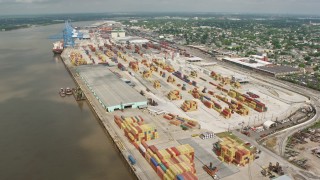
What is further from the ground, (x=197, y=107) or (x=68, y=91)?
(x=68, y=91)

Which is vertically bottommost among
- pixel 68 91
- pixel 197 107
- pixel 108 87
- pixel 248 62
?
pixel 197 107

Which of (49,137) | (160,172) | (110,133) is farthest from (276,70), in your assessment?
(49,137)

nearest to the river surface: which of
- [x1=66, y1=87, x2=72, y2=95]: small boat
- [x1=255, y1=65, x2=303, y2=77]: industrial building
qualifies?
[x1=66, y1=87, x2=72, y2=95]: small boat

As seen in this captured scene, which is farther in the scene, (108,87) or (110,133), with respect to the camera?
(108,87)

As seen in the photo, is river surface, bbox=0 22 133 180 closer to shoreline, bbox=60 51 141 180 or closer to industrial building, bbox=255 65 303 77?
shoreline, bbox=60 51 141 180

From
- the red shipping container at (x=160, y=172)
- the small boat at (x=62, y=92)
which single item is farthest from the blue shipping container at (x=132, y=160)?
the small boat at (x=62, y=92)

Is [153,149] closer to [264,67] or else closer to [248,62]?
[264,67]

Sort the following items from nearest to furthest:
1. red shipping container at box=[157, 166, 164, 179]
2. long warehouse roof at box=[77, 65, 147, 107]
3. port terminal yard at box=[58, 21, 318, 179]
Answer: red shipping container at box=[157, 166, 164, 179] → port terminal yard at box=[58, 21, 318, 179] → long warehouse roof at box=[77, 65, 147, 107]
